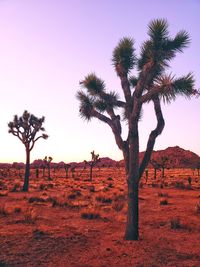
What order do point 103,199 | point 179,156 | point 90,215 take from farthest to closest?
point 179,156, point 103,199, point 90,215

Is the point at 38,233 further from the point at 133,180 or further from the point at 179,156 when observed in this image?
the point at 179,156

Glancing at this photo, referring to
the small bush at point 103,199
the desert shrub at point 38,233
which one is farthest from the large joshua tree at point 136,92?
the small bush at point 103,199

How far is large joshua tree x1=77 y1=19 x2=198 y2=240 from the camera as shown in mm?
9672

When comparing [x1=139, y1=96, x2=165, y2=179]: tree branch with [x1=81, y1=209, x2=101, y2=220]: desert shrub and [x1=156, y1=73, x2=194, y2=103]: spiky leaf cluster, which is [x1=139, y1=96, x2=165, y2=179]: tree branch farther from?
[x1=81, y1=209, x2=101, y2=220]: desert shrub

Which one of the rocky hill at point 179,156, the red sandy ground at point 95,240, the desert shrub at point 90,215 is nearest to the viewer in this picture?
the red sandy ground at point 95,240

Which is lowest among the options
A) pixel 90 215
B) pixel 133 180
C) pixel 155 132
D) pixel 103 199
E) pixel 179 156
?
pixel 90 215

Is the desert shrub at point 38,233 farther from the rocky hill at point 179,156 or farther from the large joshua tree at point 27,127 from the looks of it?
the rocky hill at point 179,156

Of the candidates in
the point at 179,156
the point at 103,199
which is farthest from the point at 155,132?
the point at 179,156

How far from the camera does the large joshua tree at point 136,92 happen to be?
9672mm

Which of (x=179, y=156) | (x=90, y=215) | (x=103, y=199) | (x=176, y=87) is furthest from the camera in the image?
(x=179, y=156)

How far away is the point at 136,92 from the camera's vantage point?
1002cm

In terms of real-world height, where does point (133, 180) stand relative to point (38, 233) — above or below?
above

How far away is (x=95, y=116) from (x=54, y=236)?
150 inches

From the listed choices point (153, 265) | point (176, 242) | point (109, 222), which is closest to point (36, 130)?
point (109, 222)
